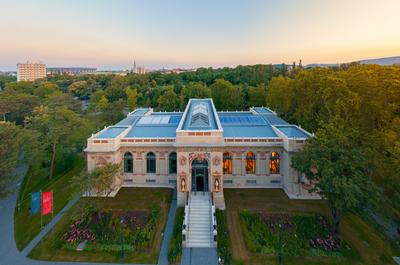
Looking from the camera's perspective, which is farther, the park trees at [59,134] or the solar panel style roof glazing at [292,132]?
the park trees at [59,134]

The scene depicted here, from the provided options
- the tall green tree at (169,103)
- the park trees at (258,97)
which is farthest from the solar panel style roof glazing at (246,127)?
the park trees at (258,97)

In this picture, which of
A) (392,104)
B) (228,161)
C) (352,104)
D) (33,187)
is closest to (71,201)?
(33,187)

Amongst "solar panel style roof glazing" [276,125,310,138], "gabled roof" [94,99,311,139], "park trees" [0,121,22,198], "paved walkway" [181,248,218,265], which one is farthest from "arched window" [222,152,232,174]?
"park trees" [0,121,22,198]

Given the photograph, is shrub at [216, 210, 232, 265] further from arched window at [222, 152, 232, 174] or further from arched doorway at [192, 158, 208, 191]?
arched window at [222, 152, 232, 174]

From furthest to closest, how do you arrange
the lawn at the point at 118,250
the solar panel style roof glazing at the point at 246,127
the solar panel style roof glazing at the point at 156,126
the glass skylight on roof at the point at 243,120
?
1. the glass skylight on roof at the point at 243,120
2. the solar panel style roof glazing at the point at 156,126
3. the solar panel style roof glazing at the point at 246,127
4. the lawn at the point at 118,250

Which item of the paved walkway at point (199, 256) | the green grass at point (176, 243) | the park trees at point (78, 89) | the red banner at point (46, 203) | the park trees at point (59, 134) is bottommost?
the paved walkway at point (199, 256)

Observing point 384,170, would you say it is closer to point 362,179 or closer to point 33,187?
point 362,179

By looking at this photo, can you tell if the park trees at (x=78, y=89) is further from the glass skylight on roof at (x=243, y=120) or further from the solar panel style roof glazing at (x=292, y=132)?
the solar panel style roof glazing at (x=292, y=132)
